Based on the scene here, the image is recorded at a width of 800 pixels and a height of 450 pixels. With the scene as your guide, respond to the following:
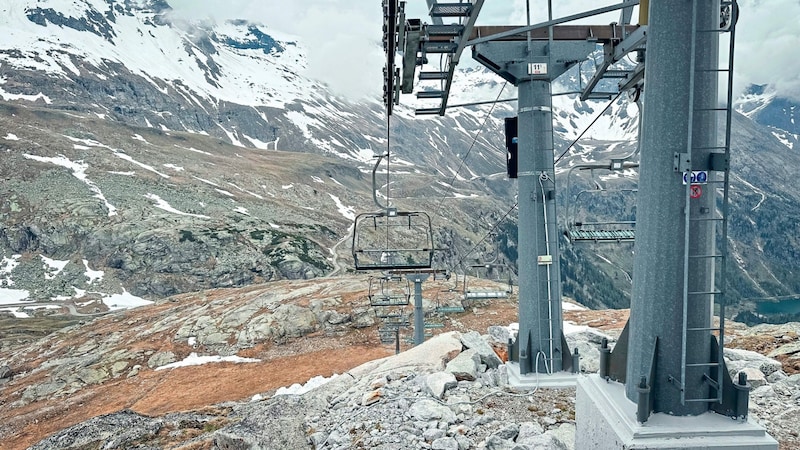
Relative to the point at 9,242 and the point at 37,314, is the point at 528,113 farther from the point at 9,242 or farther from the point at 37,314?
the point at 9,242

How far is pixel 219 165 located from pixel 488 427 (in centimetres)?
13750

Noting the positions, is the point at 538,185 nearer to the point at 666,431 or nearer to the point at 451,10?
the point at 451,10

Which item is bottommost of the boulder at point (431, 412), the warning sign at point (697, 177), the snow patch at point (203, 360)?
the snow patch at point (203, 360)

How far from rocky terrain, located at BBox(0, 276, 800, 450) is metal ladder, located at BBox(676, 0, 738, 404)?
2.85m

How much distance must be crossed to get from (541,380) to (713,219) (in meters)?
6.20

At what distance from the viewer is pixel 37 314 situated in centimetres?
6475

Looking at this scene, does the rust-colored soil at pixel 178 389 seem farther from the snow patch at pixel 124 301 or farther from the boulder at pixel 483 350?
the snow patch at pixel 124 301

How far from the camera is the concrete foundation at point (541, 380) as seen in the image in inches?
375

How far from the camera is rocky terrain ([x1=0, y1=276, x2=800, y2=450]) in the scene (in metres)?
8.34

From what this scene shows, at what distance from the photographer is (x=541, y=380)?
9.63 metres

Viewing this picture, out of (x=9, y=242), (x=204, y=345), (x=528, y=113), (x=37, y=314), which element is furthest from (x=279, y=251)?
(x=528, y=113)

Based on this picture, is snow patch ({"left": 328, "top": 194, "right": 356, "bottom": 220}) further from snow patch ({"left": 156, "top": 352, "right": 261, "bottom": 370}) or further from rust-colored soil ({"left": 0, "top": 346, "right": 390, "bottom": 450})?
rust-colored soil ({"left": 0, "top": 346, "right": 390, "bottom": 450})

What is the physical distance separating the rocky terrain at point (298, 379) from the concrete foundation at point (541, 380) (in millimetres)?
185

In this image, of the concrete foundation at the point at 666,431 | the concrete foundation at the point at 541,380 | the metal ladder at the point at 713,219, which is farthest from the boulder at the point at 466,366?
the metal ladder at the point at 713,219
